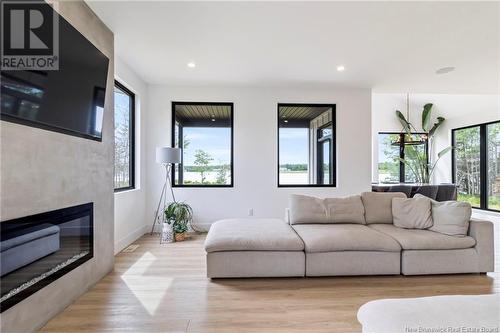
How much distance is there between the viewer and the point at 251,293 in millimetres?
2354

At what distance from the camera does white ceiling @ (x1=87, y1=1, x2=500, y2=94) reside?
2416 mm

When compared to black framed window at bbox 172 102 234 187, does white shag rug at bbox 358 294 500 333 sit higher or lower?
lower

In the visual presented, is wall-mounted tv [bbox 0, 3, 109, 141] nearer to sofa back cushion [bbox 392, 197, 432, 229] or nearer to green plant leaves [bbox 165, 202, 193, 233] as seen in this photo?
green plant leaves [bbox 165, 202, 193, 233]

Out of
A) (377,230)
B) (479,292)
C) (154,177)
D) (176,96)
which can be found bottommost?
(479,292)

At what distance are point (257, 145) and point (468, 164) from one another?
6098 millimetres

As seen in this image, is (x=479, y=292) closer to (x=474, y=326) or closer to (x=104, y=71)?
(x=474, y=326)

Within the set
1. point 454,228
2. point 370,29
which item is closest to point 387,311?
point 454,228

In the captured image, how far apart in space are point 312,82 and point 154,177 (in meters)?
3.34

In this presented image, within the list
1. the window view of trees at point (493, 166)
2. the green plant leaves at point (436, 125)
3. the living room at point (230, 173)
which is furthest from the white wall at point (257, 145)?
the green plant leaves at point (436, 125)

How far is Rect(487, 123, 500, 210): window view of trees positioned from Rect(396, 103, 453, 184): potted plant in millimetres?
893

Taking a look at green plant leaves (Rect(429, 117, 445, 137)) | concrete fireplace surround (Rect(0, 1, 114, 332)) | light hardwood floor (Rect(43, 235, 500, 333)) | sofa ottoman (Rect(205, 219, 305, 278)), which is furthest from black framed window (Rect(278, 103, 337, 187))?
green plant leaves (Rect(429, 117, 445, 137))

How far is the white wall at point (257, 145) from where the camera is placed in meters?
4.63

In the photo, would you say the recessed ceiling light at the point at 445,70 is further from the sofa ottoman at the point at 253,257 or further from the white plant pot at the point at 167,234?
the white plant pot at the point at 167,234

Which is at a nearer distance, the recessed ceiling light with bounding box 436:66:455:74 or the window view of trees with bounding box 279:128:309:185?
the recessed ceiling light with bounding box 436:66:455:74
